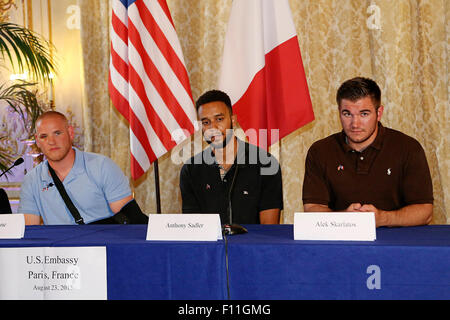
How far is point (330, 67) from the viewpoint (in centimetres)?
408

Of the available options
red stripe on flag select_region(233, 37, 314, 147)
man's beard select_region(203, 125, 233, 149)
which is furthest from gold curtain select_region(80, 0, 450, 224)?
man's beard select_region(203, 125, 233, 149)

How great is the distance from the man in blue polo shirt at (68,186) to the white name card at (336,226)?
1125mm

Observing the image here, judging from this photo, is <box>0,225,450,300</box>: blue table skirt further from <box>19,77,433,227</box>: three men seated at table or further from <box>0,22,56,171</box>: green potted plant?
<box>0,22,56,171</box>: green potted plant

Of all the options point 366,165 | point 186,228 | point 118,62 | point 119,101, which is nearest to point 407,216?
point 366,165

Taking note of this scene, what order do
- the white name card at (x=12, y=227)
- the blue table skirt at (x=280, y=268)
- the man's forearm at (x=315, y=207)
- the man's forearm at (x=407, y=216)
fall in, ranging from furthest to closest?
the man's forearm at (x=315, y=207), the man's forearm at (x=407, y=216), the white name card at (x=12, y=227), the blue table skirt at (x=280, y=268)

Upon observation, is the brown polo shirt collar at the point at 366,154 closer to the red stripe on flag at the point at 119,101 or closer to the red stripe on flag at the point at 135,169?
the red stripe on flag at the point at 135,169

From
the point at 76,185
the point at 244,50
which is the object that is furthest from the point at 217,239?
the point at 244,50

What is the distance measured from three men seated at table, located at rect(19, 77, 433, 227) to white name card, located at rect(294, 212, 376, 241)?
13.9 inches

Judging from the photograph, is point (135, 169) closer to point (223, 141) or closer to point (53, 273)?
point (223, 141)

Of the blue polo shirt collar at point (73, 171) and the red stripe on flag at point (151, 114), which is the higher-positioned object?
the red stripe on flag at point (151, 114)

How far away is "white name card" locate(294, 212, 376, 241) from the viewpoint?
1.47 m

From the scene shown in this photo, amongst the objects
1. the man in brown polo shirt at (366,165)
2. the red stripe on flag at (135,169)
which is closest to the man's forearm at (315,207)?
the man in brown polo shirt at (366,165)

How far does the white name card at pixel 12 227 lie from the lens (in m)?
1.72

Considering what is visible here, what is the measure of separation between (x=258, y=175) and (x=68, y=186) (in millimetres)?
1040
